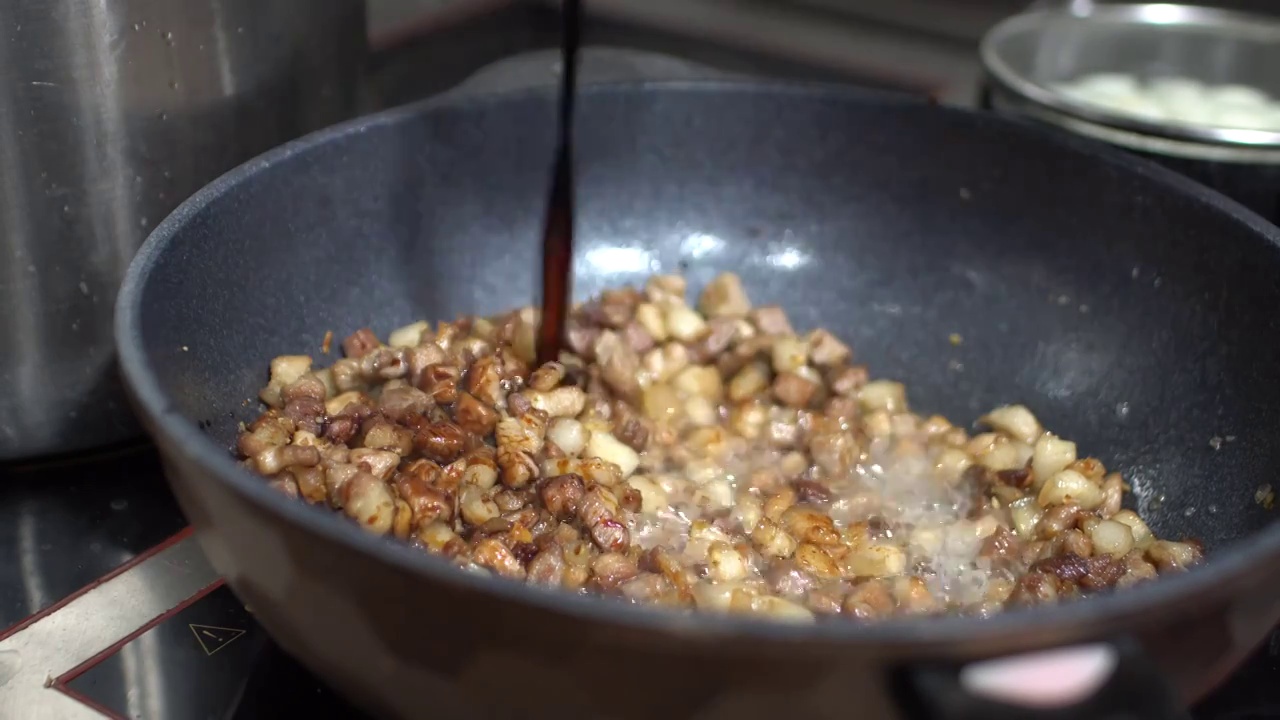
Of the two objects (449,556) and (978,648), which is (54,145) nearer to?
(449,556)

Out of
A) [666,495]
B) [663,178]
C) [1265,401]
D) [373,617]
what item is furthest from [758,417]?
[373,617]

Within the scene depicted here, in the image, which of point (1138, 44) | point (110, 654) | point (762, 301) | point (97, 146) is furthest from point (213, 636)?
point (1138, 44)

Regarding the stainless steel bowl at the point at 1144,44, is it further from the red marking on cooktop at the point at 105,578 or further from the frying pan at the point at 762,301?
the red marking on cooktop at the point at 105,578

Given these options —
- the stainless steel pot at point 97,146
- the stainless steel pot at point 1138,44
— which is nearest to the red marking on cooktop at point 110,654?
the stainless steel pot at point 97,146

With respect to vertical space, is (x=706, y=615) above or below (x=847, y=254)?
above

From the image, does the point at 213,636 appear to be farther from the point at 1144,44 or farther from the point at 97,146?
the point at 1144,44
